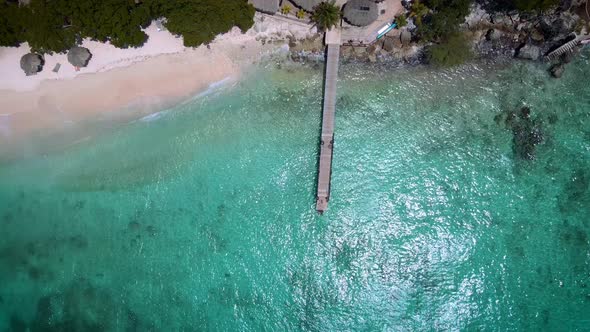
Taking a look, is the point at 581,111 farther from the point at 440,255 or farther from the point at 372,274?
the point at 372,274

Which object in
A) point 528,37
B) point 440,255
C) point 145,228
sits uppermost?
point 528,37

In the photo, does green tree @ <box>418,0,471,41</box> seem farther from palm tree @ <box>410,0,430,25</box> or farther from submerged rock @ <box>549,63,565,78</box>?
submerged rock @ <box>549,63,565,78</box>

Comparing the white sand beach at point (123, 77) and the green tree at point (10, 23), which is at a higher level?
the green tree at point (10, 23)

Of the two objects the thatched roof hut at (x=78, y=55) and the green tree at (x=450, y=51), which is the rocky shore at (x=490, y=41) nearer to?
the green tree at (x=450, y=51)

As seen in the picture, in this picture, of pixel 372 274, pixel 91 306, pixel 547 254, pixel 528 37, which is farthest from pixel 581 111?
pixel 91 306

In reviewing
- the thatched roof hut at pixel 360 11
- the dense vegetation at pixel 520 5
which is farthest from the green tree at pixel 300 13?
the dense vegetation at pixel 520 5

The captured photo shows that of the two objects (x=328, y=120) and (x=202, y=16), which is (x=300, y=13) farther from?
(x=328, y=120)
